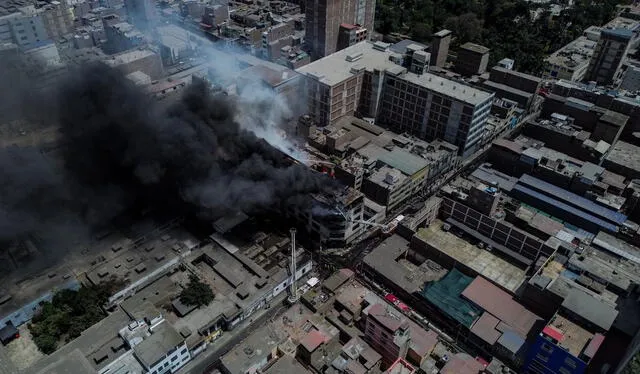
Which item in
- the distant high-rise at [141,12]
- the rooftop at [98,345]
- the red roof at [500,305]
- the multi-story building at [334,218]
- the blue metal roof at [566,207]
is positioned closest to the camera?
the rooftop at [98,345]

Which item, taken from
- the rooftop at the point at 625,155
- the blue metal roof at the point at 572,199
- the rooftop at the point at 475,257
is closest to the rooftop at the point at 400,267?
the rooftop at the point at 475,257

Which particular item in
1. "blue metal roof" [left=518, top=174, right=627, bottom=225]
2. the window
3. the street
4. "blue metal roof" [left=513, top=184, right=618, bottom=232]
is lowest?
the street

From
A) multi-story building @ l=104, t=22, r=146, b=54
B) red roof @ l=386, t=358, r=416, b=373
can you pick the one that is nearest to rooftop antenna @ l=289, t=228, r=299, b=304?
red roof @ l=386, t=358, r=416, b=373

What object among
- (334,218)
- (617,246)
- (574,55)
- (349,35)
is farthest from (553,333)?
(574,55)

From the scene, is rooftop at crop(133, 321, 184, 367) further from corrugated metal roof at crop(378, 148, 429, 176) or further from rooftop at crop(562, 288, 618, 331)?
rooftop at crop(562, 288, 618, 331)

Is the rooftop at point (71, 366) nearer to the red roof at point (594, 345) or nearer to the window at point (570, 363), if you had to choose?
the window at point (570, 363)

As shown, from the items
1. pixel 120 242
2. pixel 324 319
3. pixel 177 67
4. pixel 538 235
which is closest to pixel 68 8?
pixel 177 67
